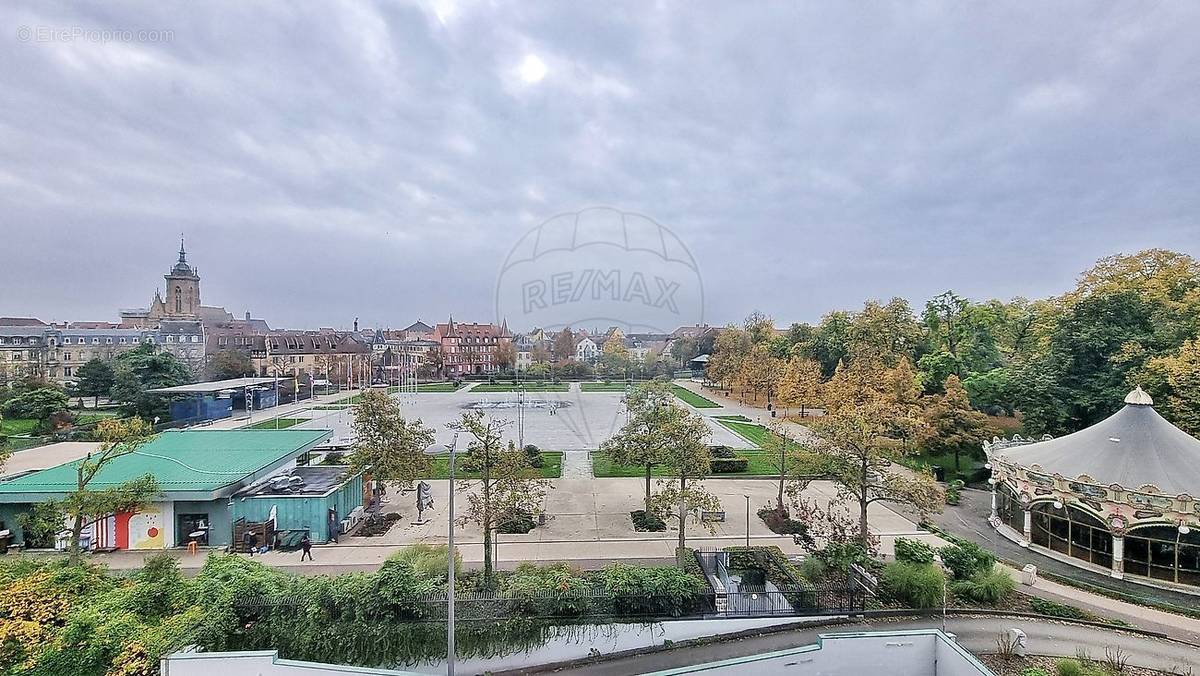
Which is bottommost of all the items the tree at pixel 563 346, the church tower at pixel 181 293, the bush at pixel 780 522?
the bush at pixel 780 522

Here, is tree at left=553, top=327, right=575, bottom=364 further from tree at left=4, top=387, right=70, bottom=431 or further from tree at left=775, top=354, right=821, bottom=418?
tree at left=4, top=387, right=70, bottom=431

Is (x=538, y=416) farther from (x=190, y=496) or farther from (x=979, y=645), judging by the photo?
(x=979, y=645)

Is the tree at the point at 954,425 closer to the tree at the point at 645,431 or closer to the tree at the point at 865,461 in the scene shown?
the tree at the point at 865,461

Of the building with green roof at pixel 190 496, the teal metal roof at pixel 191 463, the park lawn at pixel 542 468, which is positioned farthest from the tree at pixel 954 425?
the teal metal roof at pixel 191 463

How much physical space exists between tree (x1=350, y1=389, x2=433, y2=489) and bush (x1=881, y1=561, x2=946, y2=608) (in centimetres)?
1363

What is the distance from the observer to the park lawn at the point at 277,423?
33938 mm

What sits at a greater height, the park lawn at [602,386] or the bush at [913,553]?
the park lawn at [602,386]

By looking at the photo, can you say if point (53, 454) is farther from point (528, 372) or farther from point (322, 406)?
point (528, 372)

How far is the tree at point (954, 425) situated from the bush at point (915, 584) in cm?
1197

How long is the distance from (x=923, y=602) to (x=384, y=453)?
15.3 m

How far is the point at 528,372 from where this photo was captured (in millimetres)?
55250

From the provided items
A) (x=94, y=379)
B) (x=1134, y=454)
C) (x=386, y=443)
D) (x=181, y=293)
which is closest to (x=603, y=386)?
(x=386, y=443)

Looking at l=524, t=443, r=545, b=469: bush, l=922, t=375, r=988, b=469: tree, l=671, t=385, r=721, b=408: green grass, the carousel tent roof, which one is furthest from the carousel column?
l=671, t=385, r=721, b=408: green grass

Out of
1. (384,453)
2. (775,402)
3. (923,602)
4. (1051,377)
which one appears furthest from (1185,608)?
(775,402)
